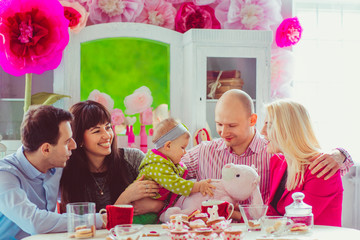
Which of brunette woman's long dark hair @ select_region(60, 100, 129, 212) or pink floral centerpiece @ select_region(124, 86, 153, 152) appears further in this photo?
pink floral centerpiece @ select_region(124, 86, 153, 152)

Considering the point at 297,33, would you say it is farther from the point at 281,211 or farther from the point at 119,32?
the point at 281,211

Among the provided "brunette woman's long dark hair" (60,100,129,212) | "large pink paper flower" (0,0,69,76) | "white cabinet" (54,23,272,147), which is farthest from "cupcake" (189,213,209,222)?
"white cabinet" (54,23,272,147)

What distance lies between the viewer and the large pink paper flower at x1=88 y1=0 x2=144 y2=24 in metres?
3.72

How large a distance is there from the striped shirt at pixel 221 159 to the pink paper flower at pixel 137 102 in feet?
3.31

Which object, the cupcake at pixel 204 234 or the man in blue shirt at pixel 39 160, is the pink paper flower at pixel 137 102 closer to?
the man in blue shirt at pixel 39 160

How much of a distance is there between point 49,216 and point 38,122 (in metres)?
0.46

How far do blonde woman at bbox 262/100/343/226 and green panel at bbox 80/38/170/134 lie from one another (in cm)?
155

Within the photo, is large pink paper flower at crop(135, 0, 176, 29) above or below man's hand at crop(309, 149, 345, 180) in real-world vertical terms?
above

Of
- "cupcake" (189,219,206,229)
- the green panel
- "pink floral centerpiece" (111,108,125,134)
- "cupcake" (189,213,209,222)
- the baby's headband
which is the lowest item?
"cupcake" (189,219,206,229)

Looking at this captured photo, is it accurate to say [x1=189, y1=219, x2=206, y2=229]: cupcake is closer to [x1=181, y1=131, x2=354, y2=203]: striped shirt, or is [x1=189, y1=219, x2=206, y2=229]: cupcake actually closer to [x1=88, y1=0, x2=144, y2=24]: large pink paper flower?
[x1=181, y1=131, x2=354, y2=203]: striped shirt

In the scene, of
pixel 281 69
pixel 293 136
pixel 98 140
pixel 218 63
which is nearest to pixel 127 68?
pixel 218 63

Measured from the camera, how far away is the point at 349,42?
174 inches

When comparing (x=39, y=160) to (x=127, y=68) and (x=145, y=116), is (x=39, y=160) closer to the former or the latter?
(x=145, y=116)

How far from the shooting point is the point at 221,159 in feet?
8.82
